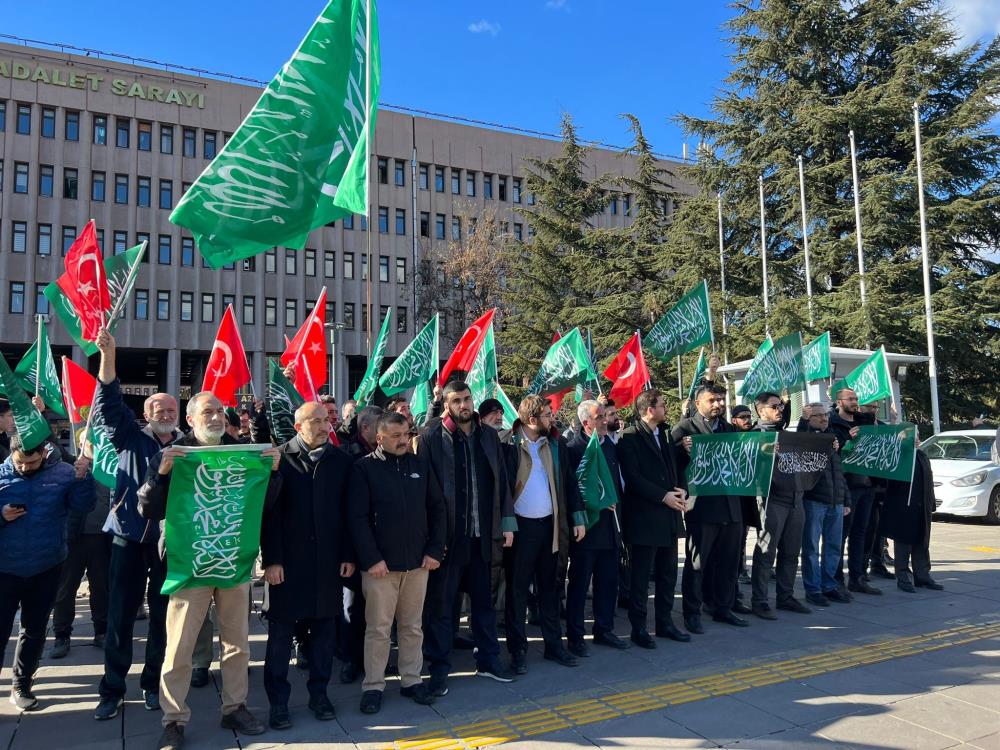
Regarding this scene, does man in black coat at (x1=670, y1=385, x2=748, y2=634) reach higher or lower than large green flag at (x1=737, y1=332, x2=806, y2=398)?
lower

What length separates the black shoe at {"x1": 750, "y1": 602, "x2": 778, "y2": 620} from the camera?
23.3 ft

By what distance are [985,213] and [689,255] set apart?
892cm

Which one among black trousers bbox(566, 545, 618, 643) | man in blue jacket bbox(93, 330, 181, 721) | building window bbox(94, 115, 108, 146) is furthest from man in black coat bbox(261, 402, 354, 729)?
building window bbox(94, 115, 108, 146)

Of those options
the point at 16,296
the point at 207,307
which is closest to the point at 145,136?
the point at 207,307

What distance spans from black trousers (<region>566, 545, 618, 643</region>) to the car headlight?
421 inches

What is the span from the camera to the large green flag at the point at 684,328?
9305 mm

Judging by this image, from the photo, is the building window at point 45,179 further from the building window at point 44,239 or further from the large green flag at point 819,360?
the large green flag at point 819,360

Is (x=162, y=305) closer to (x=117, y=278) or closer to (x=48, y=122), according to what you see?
(x=48, y=122)

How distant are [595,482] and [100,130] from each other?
145 feet

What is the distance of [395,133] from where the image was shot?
4816 cm

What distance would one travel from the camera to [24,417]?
506cm

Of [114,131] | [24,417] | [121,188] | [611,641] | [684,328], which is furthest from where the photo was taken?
[121,188]

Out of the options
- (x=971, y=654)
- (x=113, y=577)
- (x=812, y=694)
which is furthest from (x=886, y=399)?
(x=113, y=577)

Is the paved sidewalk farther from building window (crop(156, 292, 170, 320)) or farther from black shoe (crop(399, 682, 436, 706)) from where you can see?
building window (crop(156, 292, 170, 320))
